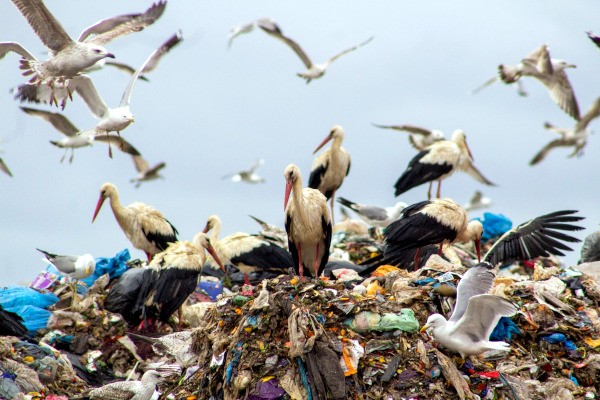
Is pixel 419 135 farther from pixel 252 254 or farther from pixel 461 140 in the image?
pixel 252 254

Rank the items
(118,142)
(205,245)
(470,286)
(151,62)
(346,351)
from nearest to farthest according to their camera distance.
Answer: (346,351), (470,286), (151,62), (205,245), (118,142)

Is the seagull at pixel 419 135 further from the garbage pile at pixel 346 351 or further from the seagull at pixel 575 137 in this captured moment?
the garbage pile at pixel 346 351

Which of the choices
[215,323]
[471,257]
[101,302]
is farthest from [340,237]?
[215,323]

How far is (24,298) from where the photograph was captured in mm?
9617

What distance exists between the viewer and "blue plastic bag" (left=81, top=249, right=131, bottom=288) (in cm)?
1038

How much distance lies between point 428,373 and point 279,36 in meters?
10.5

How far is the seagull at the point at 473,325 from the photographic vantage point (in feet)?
22.5

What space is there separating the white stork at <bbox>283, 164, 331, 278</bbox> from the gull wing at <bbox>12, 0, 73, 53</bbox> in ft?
8.88

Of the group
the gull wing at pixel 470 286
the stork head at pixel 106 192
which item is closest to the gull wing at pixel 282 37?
the stork head at pixel 106 192

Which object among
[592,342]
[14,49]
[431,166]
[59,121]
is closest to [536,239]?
[592,342]

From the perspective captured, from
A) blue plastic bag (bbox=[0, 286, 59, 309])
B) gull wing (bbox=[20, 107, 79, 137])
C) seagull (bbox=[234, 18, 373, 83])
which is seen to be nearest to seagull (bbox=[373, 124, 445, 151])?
seagull (bbox=[234, 18, 373, 83])

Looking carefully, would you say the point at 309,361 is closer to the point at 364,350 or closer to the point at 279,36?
the point at 364,350

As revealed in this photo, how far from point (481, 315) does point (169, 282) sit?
368cm

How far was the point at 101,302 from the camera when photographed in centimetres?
972
